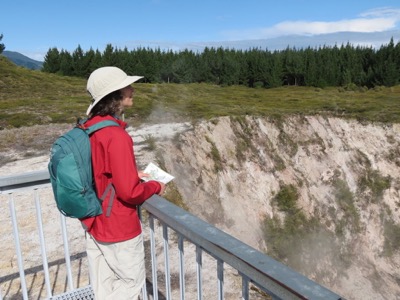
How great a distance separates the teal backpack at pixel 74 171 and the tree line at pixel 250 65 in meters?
77.8

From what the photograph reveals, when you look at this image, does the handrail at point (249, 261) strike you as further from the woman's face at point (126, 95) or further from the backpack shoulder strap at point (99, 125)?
the woman's face at point (126, 95)

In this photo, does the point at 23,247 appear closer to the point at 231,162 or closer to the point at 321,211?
the point at 231,162

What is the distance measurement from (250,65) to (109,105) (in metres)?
84.2

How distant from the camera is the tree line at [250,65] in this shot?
7719cm

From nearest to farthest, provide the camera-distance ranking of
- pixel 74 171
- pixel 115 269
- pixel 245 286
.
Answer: pixel 245 286, pixel 74 171, pixel 115 269

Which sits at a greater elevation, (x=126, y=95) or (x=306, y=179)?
(x=126, y=95)

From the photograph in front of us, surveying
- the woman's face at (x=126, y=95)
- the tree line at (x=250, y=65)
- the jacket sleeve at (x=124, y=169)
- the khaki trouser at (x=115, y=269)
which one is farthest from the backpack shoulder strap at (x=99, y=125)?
the tree line at (x=250, y=65)

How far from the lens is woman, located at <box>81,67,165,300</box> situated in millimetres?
2908

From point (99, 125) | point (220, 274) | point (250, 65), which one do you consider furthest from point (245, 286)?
point (250, 65)

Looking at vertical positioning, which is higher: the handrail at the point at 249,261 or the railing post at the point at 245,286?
the handrail at the point at 249,261

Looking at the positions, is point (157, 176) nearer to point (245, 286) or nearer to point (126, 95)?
point (126, 95)

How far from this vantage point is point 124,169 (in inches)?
113

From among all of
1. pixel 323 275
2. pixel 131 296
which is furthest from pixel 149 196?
pixel 323 275

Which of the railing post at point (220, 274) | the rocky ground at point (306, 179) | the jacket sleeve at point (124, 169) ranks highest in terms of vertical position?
the jacket sleeve at point (124, 169)
